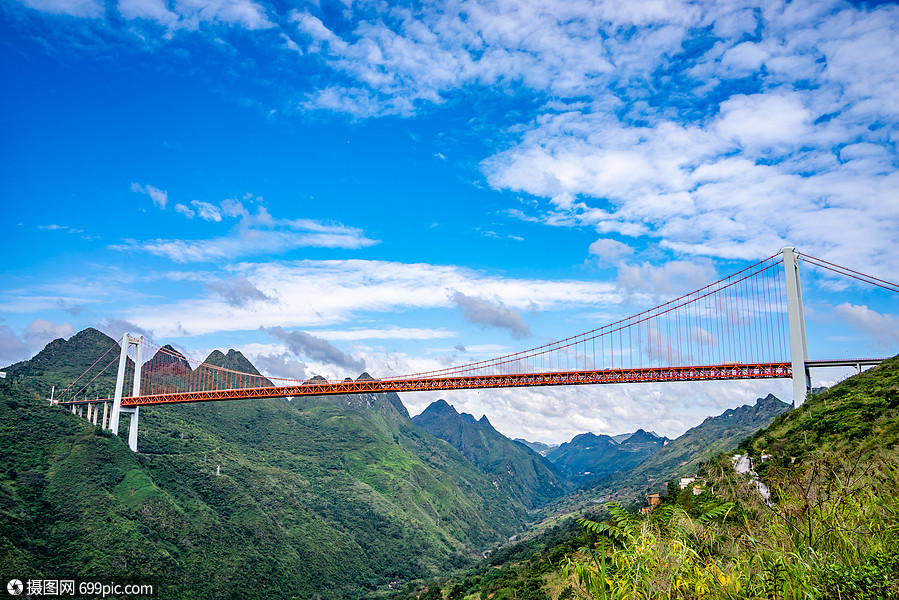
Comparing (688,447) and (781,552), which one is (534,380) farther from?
(688,447)

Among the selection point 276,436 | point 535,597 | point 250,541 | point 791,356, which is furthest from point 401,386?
point 276,436

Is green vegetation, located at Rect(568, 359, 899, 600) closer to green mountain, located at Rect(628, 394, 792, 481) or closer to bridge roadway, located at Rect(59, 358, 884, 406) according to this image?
bridge roadway, located at Rect(59, 358, 884, 406)

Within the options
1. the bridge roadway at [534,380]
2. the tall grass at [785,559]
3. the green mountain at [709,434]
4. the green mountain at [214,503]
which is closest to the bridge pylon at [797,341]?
the bridge roadway at [534,380]

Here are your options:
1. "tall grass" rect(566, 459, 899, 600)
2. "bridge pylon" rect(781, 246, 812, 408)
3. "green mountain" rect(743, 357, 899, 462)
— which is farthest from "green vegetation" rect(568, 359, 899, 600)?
"bridge pylon" rect(781, 246, 812, 408)

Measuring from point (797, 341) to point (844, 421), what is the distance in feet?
27.8

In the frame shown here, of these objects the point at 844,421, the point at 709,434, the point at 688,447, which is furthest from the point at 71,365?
the point at 709,434

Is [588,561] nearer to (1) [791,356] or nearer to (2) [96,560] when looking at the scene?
(1) [791,356]

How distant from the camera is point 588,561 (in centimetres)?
739

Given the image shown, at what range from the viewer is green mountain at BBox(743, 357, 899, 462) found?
22734mm

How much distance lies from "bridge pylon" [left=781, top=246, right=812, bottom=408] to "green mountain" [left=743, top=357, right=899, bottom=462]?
3.42 feet

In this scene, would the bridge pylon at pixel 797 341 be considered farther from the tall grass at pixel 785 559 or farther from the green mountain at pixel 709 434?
the green mountain at pixel 709 434

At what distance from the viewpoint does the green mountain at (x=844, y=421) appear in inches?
895

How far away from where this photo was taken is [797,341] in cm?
3416

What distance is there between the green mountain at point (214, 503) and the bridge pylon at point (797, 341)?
4451 centimetres
